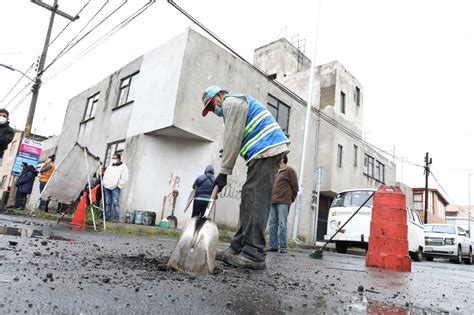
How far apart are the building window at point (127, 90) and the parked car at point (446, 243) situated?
535 inches

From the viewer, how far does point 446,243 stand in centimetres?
1495

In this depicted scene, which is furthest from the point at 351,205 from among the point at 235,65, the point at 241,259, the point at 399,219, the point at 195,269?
the point at 195,269

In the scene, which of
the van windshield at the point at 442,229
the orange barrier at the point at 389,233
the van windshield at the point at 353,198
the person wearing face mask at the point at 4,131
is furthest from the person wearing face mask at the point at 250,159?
the van windshield at the point at 442,229

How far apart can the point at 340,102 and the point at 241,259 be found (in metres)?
21.7

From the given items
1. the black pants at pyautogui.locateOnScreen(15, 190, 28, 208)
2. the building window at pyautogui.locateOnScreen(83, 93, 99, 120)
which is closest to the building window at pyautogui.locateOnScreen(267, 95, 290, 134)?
the building window at pyautogui.locateOnScreen(83, 93, 99, 120)

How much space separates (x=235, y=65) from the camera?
556 inches

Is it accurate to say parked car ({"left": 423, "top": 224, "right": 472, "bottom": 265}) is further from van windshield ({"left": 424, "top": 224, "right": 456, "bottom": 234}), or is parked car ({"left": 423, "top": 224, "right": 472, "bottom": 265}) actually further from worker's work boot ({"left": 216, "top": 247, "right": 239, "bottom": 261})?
worker's work boot ({"left": 216, "top": 247, "right": 239, "bottom": 261})

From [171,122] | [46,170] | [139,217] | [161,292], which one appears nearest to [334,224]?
[171,122]

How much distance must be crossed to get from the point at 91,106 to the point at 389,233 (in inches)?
632

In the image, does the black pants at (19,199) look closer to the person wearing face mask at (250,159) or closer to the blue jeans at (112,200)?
the blue jeans at (112,200)

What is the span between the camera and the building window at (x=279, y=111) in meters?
16.0

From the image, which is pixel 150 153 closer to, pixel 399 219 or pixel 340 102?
pixel 399 219

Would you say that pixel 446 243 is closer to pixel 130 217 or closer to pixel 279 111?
pixel 279 111

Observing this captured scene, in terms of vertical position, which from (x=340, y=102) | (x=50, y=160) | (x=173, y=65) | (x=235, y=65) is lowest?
(x=50, y=160)
